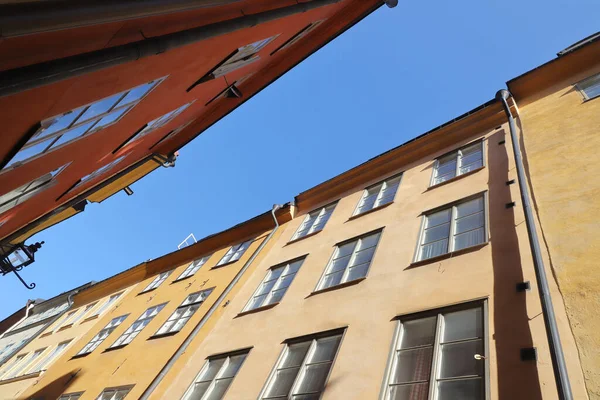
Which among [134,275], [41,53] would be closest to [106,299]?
[134,275]

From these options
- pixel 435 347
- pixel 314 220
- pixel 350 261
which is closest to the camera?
pixel 435 347

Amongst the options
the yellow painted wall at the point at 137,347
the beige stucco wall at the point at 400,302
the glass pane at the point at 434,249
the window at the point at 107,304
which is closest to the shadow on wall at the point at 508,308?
the beige stucco wall at the point at 400,302

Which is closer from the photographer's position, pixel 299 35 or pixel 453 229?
pixel 453 229

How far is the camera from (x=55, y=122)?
5590 mm

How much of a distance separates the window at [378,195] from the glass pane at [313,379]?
5301mm

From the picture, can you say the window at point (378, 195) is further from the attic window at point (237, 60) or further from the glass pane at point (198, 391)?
the glass pane at point (198, 391)

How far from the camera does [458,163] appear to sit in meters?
10.1

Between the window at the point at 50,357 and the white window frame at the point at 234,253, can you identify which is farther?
the window at the point at 50,357

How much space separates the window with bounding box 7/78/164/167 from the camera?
5680 mm

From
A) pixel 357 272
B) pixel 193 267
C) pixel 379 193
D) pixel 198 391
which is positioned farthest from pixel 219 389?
pixel 193 267

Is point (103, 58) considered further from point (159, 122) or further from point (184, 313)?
point (184, 313)

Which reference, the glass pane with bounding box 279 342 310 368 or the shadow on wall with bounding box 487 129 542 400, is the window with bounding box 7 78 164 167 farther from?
the shadow on wall with bounding box 487 129 542 400

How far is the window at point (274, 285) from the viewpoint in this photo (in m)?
9.87

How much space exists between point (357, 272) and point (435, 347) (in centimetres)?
316
